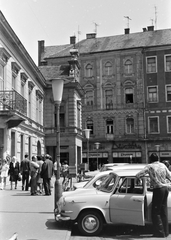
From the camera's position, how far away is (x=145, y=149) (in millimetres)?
48156

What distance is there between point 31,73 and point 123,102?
2204 centimetres

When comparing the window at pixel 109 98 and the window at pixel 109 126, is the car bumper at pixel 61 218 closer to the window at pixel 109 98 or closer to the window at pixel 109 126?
the window at pixel 109 126

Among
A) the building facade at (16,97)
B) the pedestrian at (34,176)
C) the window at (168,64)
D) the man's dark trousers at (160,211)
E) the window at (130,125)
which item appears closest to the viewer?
the man's dark trousers at (160,211)

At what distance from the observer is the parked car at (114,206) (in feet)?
28.0

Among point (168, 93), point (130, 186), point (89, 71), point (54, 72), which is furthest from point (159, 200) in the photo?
point (89, 71)

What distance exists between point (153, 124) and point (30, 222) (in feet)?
133

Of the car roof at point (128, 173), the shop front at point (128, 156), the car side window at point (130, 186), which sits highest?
the shop front at point (128, 156)

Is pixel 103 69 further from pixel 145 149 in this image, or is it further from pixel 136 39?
pixel 145 149

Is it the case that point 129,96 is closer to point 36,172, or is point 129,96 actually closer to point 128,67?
point 128,67

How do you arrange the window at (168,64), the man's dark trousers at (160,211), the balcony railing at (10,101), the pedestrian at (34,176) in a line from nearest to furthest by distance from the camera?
the man's dark trousers at (160,211) → the pedestrian at (34,176) → the balcony railing at (10,101) → the window at (168,64)

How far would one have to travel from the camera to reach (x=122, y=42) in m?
52.3

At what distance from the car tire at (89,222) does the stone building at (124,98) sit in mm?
39009

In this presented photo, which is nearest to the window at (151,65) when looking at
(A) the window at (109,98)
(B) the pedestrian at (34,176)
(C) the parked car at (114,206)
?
(A) the window at (109,98)

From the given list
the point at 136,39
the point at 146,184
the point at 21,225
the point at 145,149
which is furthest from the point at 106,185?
the point at 136,39
